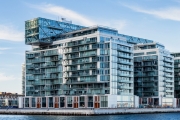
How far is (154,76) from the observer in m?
189

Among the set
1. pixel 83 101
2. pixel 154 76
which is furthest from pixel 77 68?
pixel 154 76

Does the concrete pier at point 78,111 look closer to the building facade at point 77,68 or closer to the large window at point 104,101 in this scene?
the building facade at point 77,68

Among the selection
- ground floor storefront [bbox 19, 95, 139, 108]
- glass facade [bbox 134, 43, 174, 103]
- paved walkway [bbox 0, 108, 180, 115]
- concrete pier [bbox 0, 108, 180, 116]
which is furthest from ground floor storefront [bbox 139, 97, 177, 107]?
ground floor storefront [bbox 19, 95, 139, 108]

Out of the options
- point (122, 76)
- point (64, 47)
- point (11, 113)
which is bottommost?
point (11, 113)

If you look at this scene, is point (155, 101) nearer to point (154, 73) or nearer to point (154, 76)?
point (154, 76)

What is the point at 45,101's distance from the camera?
173 meters

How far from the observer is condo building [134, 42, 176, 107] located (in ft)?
617

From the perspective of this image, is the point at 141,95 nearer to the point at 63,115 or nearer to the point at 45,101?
the point at 45,101

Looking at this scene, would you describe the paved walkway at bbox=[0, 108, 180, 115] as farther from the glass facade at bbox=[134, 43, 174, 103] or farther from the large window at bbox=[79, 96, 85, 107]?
the glass facade at bbox=[134, 43, 174, 103]

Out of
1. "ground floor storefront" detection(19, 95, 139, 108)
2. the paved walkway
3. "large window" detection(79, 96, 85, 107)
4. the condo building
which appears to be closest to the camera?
the paved walkway

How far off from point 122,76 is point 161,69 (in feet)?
124

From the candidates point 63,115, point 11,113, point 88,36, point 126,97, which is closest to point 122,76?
point 126,97

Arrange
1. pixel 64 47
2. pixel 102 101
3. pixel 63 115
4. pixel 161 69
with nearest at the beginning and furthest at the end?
pixel 63 115 → pixel 102 101 → pixel 64 47 → pixel 161 69

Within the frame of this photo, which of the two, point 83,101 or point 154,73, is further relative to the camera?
point 154,73
